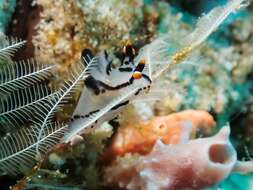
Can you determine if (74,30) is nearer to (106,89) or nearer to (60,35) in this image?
(60,35)

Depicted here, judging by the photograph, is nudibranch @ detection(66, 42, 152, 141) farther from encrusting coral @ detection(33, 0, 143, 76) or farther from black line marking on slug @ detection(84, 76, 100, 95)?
encrusting coral @ detection(33, 0, 143, 76)

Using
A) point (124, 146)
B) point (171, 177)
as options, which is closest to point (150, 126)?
point (124, 146)

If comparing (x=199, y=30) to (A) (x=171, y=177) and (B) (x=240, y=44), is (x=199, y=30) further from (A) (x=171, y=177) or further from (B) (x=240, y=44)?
(B) (x=240, y=44)

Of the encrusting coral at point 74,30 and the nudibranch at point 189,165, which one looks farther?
the encrusting coral at point 74,30

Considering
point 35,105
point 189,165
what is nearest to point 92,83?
point 35,105

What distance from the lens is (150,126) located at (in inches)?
112

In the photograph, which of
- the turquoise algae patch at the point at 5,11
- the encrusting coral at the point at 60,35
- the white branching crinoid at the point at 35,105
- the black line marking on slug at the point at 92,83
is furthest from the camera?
the encrusting coral at the point at 60,35

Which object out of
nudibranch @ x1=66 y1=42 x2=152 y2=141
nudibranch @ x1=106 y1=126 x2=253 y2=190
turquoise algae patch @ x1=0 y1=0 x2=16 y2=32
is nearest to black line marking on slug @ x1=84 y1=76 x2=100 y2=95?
nudibranch @ x1=66 y1=42 x2=152 y2=141

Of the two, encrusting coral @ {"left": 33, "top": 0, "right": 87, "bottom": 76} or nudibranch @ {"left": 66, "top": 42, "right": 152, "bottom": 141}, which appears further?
encrusting coral @ {"left": 33, "top": 0, "right": 87, "bottom": 76}

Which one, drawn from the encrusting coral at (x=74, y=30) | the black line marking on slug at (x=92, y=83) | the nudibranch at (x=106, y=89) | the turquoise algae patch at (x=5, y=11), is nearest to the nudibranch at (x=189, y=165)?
the nudibranch at (x=106, y=89)

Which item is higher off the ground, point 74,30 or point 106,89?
point 74,30

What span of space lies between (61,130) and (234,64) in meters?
1.85

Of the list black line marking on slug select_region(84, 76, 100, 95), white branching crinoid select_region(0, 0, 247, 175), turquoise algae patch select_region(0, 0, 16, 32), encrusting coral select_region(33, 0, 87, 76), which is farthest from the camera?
encrusting coral select_region(33, 0, 87, 76)

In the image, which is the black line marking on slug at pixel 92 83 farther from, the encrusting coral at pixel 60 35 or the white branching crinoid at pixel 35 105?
the encrusting coral at pixel 60 35
